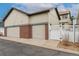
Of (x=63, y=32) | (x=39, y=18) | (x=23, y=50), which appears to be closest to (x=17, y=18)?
(x=39, y=18)

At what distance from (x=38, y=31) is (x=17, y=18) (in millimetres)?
1236

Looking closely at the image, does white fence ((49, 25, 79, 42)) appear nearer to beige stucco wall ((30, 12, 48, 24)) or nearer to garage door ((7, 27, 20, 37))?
beige stucco wall ((30, 12, 48, 24))

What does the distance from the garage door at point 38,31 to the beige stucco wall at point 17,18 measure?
1.80 feet

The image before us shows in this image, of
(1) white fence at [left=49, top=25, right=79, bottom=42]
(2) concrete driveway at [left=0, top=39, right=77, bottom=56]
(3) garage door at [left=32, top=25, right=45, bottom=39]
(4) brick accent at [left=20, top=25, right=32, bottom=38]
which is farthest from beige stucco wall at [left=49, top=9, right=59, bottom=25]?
(2) concrete driveway at [left=0, top=39, right=77, bottom=56]

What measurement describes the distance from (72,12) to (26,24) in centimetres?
238

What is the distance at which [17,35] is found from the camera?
7.28 metres

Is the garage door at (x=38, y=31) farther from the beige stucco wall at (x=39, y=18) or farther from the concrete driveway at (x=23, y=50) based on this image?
the concrete driveway at (x=23, y=50)

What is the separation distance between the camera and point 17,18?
23.7 feet

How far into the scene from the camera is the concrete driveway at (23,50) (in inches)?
243

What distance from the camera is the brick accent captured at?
7186 mm

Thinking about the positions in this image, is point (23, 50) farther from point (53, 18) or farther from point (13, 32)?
point (53, 18)

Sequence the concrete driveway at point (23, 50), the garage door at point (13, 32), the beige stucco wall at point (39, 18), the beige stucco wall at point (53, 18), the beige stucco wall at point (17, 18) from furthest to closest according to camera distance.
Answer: the garage door at point (13, 32) → the beige stucco wall at point (17, 18) → the beige stucco wall at point (39, 18) → the beige stucco wall at point (53, 18) → the concrete driveway at point (23, 50)

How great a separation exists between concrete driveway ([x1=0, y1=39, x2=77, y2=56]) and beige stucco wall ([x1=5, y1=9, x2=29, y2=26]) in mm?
1172

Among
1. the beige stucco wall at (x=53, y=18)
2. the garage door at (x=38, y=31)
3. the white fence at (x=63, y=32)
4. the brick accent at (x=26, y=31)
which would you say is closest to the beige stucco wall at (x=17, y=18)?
the brick accent at (x=26, y=31)
